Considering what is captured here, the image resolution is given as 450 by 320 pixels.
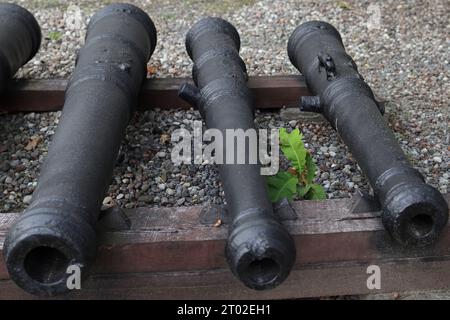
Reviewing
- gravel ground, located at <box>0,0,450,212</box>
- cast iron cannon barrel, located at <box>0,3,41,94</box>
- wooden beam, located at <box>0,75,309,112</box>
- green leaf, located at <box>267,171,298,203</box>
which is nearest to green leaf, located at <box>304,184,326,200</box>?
green leaf, located at <box>267,171,298,203</box>

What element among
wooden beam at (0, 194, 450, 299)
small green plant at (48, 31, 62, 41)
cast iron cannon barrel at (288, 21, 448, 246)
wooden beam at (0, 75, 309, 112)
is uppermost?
small green plant at (48, 31, 62, 41)

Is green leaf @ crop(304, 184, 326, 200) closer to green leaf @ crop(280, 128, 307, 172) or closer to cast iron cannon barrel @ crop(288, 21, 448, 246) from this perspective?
green leaf @ crop(280, 128, 307, 172)

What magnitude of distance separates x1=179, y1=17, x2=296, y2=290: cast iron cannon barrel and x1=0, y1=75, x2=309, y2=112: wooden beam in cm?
84

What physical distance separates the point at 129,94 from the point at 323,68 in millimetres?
1254

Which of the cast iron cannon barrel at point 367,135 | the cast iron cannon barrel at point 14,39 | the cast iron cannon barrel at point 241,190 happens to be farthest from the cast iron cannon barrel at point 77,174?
the cast iron cannon barrel at point 367,135

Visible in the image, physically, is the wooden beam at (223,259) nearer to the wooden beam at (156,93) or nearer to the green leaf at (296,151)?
the green leaf at (296,151)

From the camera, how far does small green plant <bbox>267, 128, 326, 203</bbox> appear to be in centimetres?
412

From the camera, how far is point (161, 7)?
312 inches

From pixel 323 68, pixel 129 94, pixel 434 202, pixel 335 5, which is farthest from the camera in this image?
pixel 335 5

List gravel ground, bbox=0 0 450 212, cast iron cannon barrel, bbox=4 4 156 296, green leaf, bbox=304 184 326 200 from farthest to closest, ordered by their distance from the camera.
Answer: gravel ground, bbox=0 0 450 212
green leaf, bbox=304 184 326 200
cast iron cannon barrel, bbox=4 4 156 296

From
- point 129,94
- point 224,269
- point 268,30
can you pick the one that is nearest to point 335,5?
point 268,30

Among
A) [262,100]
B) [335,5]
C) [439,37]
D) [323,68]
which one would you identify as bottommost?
[323,68]

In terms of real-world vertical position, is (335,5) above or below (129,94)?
above

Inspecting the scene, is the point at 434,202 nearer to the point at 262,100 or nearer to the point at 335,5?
the point at 262,100
